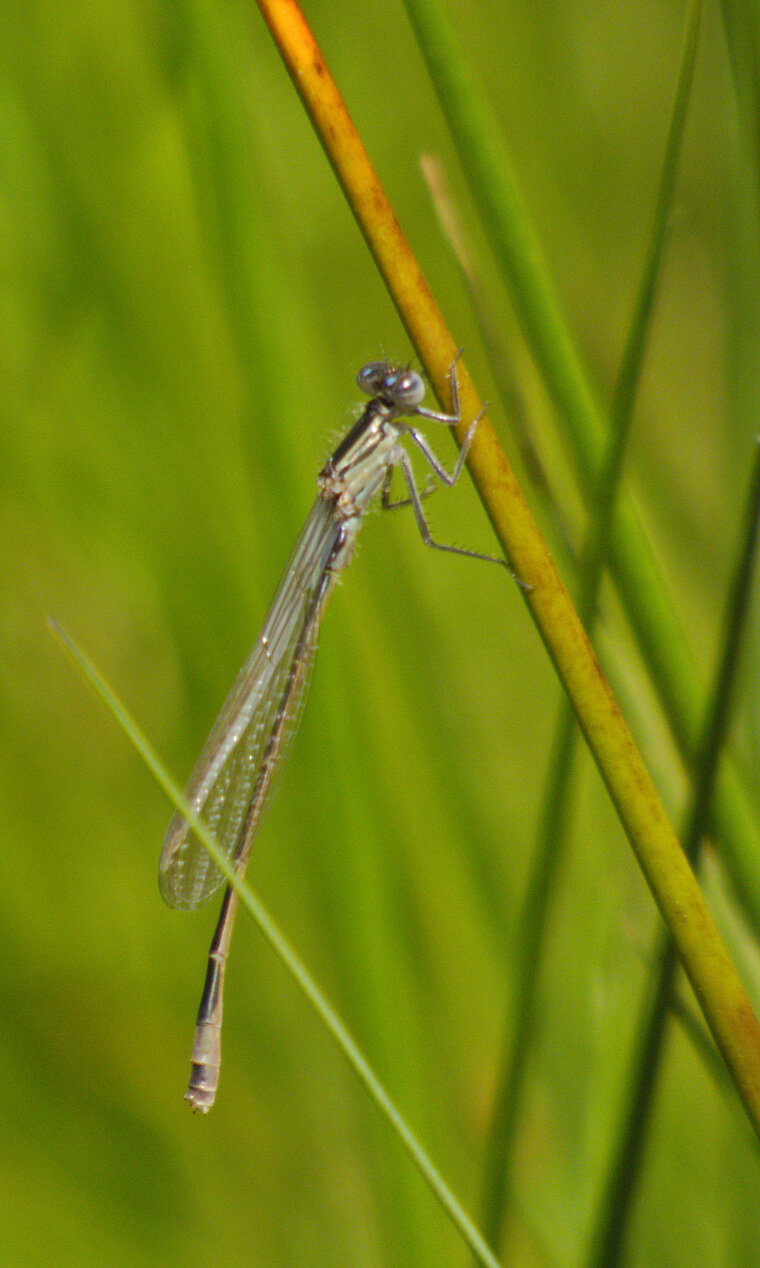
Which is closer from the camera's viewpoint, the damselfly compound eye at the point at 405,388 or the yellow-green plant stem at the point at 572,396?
the yellow-green plant stem at the point at 572,396

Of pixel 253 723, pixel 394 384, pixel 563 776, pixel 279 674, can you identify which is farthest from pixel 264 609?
pixel 563 776

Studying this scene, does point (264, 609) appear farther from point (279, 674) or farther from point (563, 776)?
point (563, 776)

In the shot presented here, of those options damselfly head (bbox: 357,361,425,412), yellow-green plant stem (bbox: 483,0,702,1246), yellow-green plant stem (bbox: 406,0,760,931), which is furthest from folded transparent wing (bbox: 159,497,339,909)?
yellow-green plant stem (bbox: 406,0,760,931)

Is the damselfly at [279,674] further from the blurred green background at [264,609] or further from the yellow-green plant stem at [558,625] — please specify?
the yellow-green plant stem at [558,625]

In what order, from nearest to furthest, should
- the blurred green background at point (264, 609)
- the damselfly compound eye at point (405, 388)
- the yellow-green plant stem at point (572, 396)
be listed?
1. the yellow-green plant stem at point (572, 396)
2. the blurred green background at point (264, 609)
3. the damselfly compound eye at point (405, 388)

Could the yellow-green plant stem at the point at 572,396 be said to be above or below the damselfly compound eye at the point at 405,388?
below

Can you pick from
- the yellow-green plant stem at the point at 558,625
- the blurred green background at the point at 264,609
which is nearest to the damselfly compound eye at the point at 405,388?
the blurred green background at the point at 264,609
